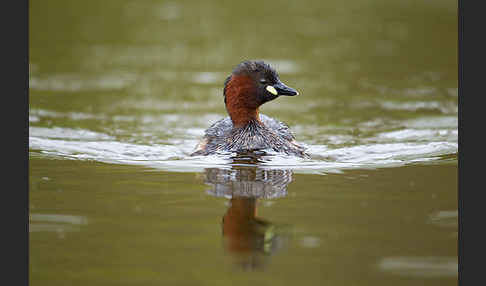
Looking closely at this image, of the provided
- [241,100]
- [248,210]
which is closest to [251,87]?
[241,100]

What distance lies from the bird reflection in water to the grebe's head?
1268mm

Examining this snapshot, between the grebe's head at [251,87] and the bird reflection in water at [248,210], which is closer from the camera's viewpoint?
the bird reflection in water at [248,210]

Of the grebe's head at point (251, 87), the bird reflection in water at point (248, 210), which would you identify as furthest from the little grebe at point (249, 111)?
the bird reflection in water at point (248, 210)

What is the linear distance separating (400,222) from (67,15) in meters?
16.5

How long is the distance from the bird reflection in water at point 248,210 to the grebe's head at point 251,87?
49.9 inches

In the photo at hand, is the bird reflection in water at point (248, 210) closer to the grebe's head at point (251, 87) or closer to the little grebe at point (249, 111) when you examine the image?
the little grebe at point (249, 111)

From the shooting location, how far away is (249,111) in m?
10.1

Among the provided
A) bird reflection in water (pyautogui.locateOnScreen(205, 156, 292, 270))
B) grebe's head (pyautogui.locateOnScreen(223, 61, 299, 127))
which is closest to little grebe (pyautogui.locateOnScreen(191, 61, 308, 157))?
grebe's head (pyautogui.locateOnScreen(223, 61, 299, 127))

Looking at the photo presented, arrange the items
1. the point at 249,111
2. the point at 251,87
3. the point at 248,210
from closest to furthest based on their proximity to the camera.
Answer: the point at 248,210 → the point at 251,87 → the point at 249,111

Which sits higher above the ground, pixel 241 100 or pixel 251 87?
pixel 251 87

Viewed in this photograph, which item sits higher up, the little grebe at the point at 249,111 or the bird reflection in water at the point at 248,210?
the little grebe at the point at 249,111

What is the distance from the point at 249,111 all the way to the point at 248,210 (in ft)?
10.6

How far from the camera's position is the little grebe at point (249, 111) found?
32.5ft

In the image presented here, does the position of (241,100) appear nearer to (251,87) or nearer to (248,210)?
(251,87)
